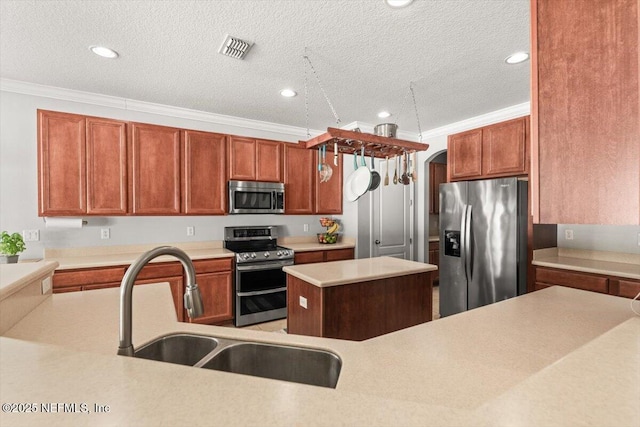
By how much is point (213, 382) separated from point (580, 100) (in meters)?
1.15

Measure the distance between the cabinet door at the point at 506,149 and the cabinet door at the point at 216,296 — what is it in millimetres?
3075

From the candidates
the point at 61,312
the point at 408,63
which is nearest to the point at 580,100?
the point at 408,63

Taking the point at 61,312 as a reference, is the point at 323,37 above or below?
above

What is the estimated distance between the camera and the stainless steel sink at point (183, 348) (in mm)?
1111

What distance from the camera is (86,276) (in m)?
2.71

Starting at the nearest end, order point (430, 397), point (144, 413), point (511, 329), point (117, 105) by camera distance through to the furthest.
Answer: point (144, 413), point (430, 397), point (511, 329), point (117, 105)

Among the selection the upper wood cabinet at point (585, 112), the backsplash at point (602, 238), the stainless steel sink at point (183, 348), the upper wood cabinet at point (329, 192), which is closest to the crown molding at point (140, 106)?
the upper wood cabinet at point (329, 192)

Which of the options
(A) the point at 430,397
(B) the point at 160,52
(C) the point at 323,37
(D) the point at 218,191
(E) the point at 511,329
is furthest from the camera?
(D) the point at 218,191

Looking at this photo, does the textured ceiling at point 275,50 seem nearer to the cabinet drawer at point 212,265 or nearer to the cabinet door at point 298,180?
the cabinet door at point 298,180

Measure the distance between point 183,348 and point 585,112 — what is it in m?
1.50

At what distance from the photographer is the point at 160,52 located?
2.25 m

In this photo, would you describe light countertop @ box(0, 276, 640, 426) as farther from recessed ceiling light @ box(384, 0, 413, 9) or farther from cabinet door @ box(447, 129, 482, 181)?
cabinet door @ box(447, 129, 482, 181)

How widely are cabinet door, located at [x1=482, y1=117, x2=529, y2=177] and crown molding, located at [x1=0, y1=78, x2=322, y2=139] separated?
2.34m

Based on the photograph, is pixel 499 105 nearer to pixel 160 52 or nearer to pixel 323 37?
pixel 323 37
